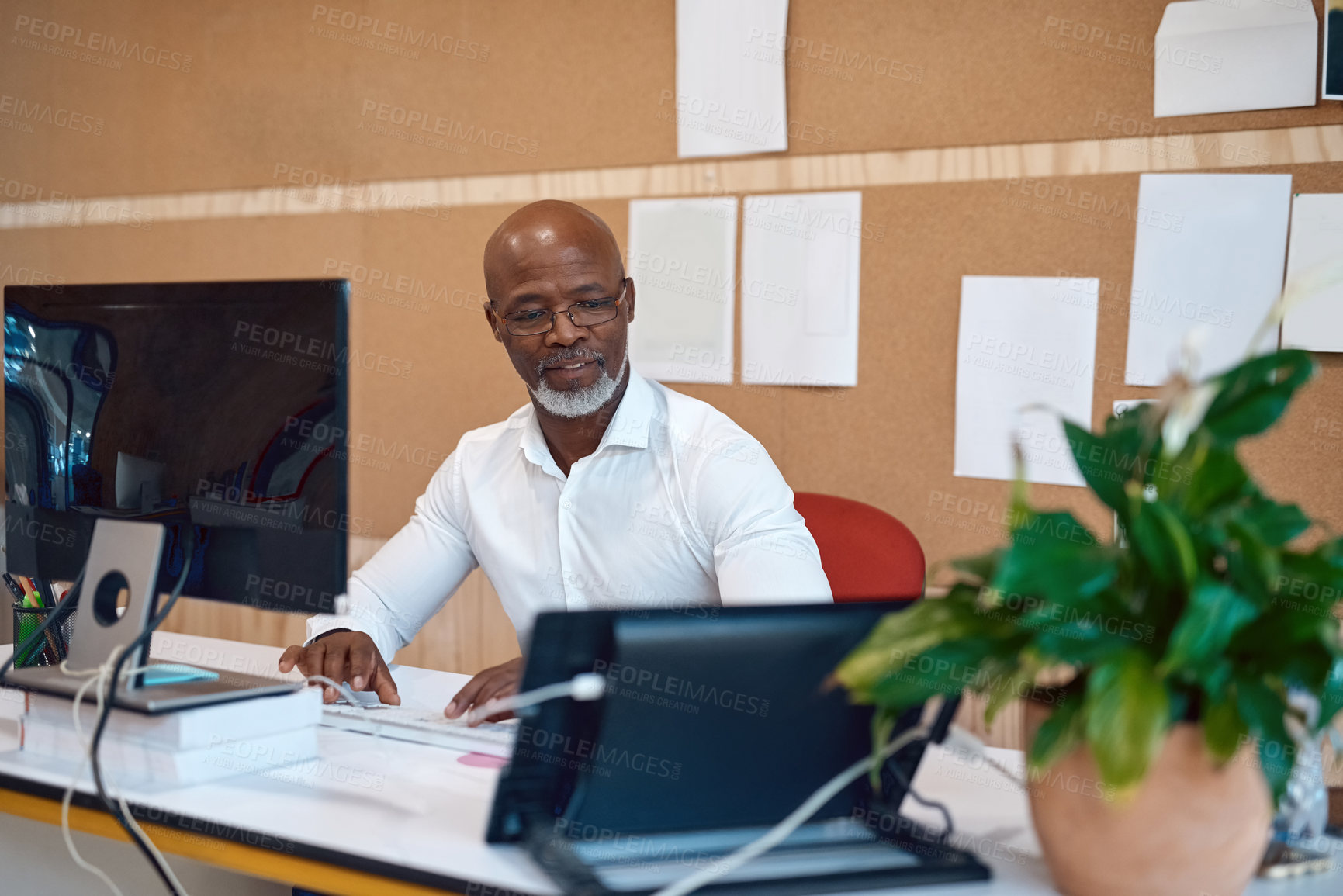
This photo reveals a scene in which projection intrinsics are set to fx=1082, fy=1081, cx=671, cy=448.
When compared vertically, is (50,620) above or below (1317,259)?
below

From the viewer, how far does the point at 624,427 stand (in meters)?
1.87

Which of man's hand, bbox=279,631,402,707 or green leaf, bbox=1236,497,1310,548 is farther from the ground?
green leaf, bbox=1236,497,1310,548

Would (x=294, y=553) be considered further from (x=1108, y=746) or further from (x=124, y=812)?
(x=1108, y=746)

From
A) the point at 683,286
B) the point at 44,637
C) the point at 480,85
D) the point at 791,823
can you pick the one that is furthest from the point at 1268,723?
the point at 480,85

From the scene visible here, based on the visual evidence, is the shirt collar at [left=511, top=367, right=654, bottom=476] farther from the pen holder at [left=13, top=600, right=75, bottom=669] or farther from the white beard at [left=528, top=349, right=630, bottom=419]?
the pen holder at [left=13, top=600, right=75, bottom=669]

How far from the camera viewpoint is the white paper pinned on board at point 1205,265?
1855 millimetres

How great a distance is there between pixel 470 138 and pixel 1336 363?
1.83 metres

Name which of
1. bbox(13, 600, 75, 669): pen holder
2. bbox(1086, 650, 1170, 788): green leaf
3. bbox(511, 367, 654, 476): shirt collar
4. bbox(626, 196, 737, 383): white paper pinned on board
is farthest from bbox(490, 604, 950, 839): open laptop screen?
bbox(626, 196, 737, 383): white paper pinned on board

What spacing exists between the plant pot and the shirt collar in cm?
113

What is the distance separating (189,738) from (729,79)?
1648mm

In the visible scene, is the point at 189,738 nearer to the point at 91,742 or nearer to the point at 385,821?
the point at 91,742

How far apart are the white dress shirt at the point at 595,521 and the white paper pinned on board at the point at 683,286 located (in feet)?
1.17

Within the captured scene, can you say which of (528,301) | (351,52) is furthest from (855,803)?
(351,52)

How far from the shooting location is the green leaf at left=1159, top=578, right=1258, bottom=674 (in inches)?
28.6
